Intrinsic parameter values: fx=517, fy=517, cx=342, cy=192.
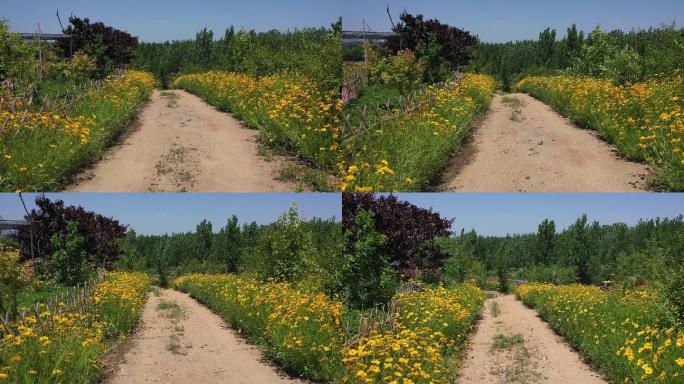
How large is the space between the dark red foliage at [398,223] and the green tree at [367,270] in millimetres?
353

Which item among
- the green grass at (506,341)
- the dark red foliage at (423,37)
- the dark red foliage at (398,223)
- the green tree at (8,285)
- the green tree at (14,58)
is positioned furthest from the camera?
the dark red foliage at (423,37)

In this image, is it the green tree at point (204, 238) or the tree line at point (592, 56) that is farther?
the green tree at point (204, 238)

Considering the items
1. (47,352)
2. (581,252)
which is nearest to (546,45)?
(581,252)

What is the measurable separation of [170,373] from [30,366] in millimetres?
2735

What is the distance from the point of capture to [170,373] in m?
8.10

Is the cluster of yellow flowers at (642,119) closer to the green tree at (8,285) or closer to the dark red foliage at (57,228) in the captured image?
the green tree at (8,285)

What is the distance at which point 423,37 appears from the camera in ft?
66.7

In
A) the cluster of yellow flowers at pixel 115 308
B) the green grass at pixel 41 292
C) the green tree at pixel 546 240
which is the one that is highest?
the cluster of yellow flowers at pixel 115 308

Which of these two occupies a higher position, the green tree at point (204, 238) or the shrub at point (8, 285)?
the shrub at point (8, 285)

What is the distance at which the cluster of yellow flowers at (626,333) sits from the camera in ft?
20.9

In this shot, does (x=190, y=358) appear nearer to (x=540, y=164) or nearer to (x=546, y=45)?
(x=540, y=164)

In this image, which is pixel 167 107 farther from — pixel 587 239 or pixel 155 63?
pixel 587 239

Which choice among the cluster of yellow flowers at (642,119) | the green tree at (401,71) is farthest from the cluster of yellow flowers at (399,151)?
the green tree at (401,71)

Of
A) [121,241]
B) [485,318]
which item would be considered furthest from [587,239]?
[121,241]
